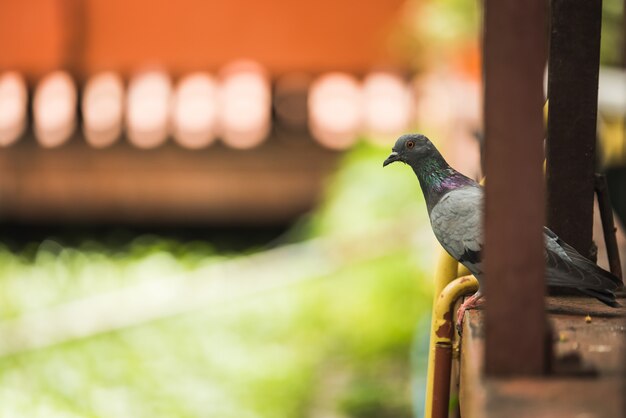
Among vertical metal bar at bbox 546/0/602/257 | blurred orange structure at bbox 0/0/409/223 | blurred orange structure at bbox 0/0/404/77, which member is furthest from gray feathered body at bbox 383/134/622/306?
blurred orange structure at bbox 0/0/404/77

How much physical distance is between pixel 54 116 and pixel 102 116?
40 centimetres

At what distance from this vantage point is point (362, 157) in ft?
24.9

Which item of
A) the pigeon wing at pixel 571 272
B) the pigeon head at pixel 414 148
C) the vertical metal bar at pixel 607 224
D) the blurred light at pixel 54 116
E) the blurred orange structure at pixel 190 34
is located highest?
the blurred orange structure at pixel 190 34

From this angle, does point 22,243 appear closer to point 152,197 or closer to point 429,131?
point 152,197

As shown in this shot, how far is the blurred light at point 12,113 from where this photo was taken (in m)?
8.32

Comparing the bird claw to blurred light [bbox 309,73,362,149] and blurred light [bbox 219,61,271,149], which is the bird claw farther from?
blurred light [bbox 219,61,271,149]

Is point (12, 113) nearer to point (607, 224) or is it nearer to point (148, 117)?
point (148, 117)

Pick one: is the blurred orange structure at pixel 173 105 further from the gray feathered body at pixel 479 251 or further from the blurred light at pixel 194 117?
the gray feathered body at pixel 479 251

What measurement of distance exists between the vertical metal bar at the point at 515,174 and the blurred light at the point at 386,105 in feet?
22.9

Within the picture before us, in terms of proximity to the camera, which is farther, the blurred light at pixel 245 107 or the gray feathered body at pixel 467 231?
the blurred light at pixel 245 107

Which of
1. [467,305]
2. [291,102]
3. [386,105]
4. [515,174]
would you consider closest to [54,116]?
[291,102]

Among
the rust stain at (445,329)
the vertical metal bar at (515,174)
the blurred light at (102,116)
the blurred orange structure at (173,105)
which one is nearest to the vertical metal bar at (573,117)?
the rust stain at (445,329)

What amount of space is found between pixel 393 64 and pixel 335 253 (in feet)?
11.6

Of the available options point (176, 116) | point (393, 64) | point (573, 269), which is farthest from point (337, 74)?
point (573, 269)
